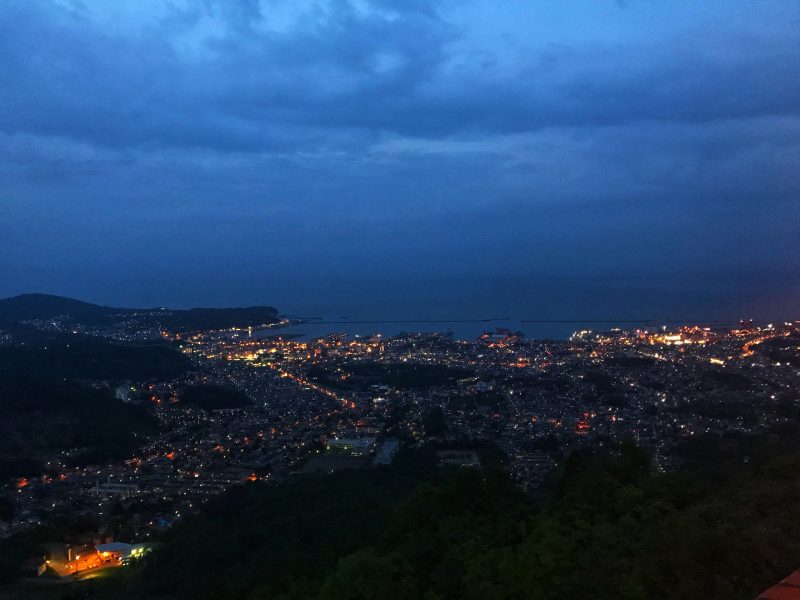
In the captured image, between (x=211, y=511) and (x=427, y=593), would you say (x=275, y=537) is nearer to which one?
(x=211, y=511)

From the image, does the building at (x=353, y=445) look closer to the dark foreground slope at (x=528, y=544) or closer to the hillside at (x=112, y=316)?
the dark foreground slope at (x=528, y=544)

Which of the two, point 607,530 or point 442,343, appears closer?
point 607,530

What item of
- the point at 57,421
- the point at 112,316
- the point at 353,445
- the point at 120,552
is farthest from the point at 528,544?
the point at 112,316

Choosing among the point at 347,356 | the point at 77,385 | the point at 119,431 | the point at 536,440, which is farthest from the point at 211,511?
the point at 347,356

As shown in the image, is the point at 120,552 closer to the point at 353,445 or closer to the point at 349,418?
the point at 353,445

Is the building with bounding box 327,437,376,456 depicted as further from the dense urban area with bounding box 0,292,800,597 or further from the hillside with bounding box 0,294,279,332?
the hillside with bounding box 0,294,279,332

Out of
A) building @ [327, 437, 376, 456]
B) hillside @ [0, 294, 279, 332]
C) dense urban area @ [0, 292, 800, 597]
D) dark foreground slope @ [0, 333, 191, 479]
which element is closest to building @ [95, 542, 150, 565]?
dense urban area @ [0, 292, 800, 597]
